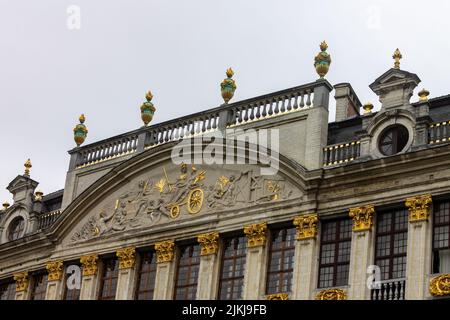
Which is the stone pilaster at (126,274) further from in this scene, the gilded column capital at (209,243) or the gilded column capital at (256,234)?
the gilded column capital at (256,234)

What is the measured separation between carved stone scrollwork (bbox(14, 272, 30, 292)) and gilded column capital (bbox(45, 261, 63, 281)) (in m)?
1.47

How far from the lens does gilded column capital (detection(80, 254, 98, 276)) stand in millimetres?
39688

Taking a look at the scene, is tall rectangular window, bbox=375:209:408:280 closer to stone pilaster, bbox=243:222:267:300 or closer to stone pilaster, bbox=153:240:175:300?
stone pilaster, bbox=243:222:267:300

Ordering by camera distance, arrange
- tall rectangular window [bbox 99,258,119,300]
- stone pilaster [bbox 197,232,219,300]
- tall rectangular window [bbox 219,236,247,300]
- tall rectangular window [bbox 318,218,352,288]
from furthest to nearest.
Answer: tall rectangular window [bbox 99,258,119,300], stone pilaster [bbox 197,232,219,300], tall rectangular window [bbox 219,236,247,300], tall rectangular window [bbox 318,218,352,288]

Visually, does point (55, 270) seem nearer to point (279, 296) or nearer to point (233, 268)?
point (233, 268)

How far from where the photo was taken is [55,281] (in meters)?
40.9

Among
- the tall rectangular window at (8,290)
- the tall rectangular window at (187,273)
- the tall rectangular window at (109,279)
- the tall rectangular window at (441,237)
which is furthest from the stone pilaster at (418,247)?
the tall rectangular window at (8,290)

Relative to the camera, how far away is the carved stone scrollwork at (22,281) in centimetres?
4234

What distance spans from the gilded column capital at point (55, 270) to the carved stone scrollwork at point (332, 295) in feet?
37.0

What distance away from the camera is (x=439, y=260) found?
31.8 metres

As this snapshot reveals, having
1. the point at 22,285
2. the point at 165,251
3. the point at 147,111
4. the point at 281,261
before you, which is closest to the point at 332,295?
the point at 281,261

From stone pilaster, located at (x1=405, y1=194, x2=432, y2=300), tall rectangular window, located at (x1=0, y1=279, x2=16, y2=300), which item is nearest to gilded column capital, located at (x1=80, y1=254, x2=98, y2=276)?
tall rectangular window, located at (x1=0, y1=279, x2=16, y2=300)
